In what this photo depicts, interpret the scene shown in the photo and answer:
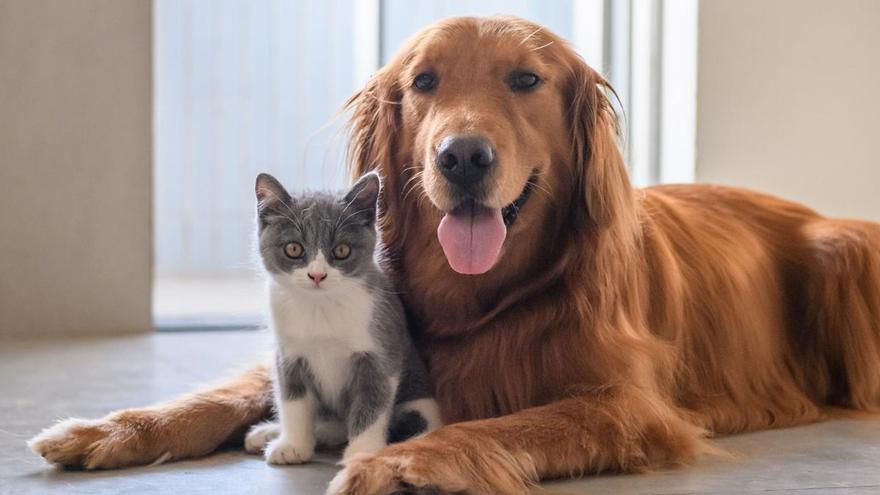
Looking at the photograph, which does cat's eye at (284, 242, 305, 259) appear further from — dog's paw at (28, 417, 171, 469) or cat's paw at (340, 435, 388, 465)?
dog's paw at (28, 417, 171, 469)

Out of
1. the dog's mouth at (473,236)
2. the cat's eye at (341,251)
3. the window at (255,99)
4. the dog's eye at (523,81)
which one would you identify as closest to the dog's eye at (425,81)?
the dog's eye at (523,81)

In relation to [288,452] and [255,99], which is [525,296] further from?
[255,99]

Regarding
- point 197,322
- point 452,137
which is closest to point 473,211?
point 452,137

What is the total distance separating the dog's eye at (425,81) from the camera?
2291 millimetres

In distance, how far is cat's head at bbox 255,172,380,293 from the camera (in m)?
2.09

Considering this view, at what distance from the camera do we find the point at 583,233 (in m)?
2.31

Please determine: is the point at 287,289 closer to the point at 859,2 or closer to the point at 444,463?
the point at 444,463

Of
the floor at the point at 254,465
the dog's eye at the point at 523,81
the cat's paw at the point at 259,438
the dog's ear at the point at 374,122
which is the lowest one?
the floor at the point at 254,465

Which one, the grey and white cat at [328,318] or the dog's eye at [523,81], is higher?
the dog's eye at [523,81]

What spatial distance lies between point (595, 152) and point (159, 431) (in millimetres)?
1043

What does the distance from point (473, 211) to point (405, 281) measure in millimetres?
294

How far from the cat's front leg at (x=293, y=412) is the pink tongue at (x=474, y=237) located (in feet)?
1.20

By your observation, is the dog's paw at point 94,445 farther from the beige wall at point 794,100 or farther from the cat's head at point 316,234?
the beige wall at point 794,100

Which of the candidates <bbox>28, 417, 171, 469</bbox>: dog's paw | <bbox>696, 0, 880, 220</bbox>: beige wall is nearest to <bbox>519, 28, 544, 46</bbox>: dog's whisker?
<bbox>28, 417, 171, 469</bbox>: dog's paw
